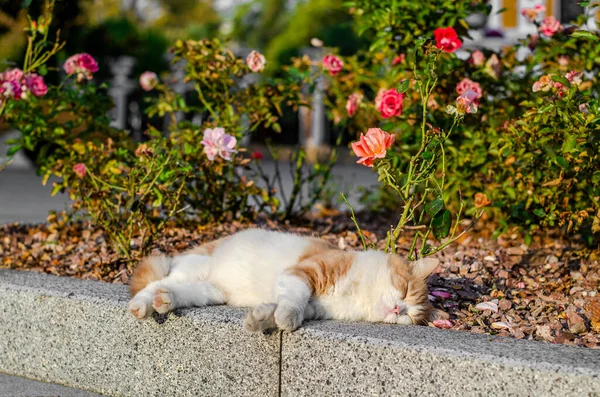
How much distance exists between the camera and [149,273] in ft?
10.8

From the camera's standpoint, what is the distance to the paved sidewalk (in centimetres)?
314

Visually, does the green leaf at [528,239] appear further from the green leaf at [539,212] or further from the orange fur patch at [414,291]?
the orange fur patch at [414,291]

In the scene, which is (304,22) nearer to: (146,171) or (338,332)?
(146,171)

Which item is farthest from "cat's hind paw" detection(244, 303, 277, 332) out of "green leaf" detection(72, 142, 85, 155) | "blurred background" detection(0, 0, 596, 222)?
"blurred background" detection(0, 0, 596, 222)

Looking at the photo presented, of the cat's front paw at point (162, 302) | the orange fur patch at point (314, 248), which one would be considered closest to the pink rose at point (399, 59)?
the orange fur patch at point (314, 248)

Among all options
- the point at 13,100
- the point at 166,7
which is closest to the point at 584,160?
the point at 13,100

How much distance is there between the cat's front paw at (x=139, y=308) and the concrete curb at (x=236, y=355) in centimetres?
9

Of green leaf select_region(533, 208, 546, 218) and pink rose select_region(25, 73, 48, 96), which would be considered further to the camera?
pink rose select_region(25, 73, 48, 96)

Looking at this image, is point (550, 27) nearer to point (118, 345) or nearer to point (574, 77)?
point (574, 77)

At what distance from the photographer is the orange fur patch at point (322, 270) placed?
9.73 feet

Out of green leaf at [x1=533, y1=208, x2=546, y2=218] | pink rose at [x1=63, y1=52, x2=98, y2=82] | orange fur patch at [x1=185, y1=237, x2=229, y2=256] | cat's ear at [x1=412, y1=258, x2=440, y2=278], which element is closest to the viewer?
cat's ear at [x1=412, y1=258, x2=440, y2=278]

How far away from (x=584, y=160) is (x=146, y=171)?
219 cm

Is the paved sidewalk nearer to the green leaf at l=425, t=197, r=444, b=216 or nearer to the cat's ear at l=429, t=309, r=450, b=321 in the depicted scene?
the cat's ear at l=429, t=309, r=450, b=321

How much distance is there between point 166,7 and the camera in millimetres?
30688
